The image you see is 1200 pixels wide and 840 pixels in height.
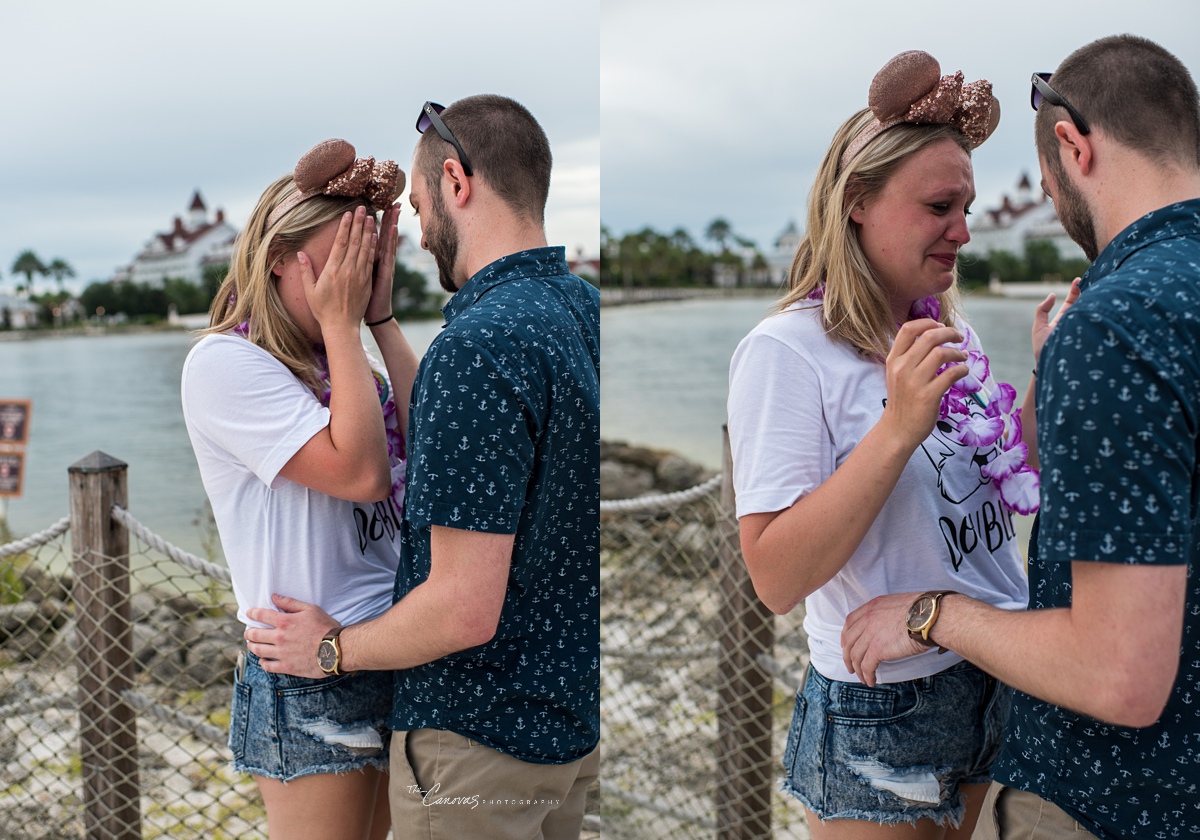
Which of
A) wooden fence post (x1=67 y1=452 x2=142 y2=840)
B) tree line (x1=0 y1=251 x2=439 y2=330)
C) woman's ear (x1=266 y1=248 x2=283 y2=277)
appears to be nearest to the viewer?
woman's ear (x1=266 y1=248 x2=283 y2=277)

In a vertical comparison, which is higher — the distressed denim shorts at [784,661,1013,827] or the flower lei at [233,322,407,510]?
the flower lei at [233,322,407,510]

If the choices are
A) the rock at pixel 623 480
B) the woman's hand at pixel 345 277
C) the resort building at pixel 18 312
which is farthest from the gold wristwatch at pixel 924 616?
the resort building at pixel 18 312

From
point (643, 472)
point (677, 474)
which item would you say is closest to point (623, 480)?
point (643, 472)

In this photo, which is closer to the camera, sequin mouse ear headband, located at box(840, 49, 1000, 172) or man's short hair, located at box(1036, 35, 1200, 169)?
man's short hair, located at box(1036, 35, 1200, 169)

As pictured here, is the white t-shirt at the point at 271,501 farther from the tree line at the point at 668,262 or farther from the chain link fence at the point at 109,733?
the tree line at the point at 668,262

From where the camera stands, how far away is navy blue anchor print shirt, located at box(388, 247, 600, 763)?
1236 mm

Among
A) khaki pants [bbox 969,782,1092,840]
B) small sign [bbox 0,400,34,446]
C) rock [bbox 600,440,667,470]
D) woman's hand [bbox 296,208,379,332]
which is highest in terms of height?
woman's hand [bbox 296,208,379,332]

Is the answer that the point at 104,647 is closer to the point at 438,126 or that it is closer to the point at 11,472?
the point at 438,126

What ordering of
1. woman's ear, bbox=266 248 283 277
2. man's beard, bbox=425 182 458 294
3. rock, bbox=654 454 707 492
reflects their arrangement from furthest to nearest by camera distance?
rock, bbox=654 454 707 492, woman's ear, bbox=266 248 283 277, man's beard, bbox=425 182 458 294

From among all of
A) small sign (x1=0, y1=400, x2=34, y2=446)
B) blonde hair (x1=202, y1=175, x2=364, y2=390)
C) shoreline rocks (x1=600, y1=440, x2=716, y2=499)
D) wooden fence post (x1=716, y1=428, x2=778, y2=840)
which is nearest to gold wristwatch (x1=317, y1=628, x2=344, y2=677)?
blonde hair (x1=202, y1=175, x2=364, y2=390)

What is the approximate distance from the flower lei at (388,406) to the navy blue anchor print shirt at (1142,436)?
101cm

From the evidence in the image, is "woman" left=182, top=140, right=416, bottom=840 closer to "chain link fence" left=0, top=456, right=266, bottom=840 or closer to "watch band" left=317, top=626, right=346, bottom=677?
"watch band" left=317, top=626, right=346, bottom=677

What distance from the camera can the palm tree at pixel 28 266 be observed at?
45.4 meters

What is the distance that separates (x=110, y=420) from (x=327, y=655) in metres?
36.4
